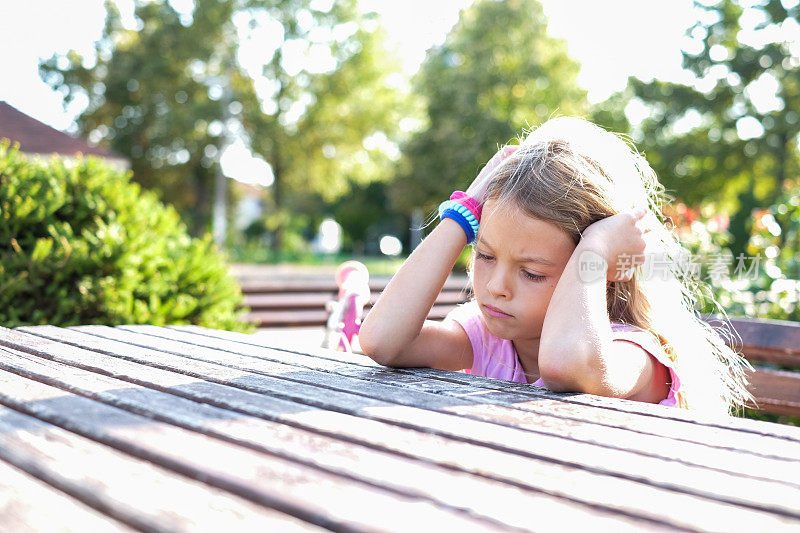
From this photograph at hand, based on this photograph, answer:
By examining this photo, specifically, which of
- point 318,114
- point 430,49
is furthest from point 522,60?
point 318,114

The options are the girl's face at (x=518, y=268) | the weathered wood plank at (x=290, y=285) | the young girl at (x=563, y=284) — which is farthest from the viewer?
the weathered wood plank at (x=290, y=285)

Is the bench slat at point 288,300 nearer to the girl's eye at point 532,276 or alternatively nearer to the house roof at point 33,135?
the girl's eye at point 532,276

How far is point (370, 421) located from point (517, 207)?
0.82 m

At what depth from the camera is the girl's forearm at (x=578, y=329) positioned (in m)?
1.61

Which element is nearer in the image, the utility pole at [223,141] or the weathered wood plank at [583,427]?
the weathered wood plank at [583,427]

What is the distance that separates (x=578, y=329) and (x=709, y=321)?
51.5 inches

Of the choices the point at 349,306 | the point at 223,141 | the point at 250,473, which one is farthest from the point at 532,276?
the point at 223,141

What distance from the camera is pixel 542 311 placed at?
6.19 ft

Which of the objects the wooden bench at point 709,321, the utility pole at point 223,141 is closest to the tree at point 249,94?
the utility pole at point 223,141

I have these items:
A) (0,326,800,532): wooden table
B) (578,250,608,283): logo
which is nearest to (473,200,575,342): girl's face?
(578,250,608,283): logo

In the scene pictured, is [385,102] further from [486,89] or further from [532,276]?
[532,276]

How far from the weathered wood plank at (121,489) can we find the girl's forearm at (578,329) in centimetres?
92

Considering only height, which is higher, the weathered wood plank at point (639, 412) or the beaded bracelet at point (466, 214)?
the beaded bracelet at point (466, 214)

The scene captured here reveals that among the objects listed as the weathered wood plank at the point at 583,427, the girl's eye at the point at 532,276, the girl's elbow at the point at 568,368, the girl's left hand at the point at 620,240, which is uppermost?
the girl's left hand at the point at 620,240
